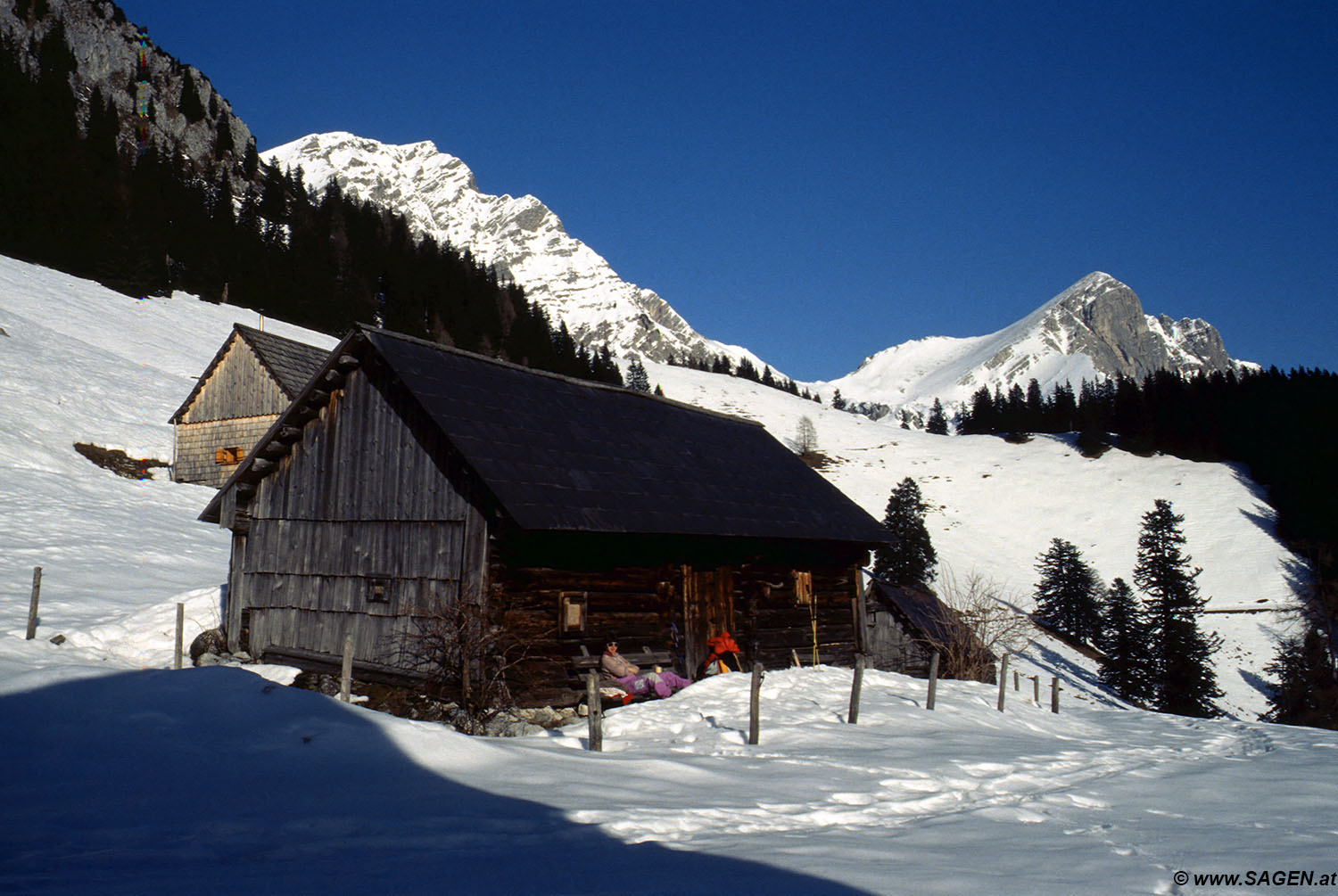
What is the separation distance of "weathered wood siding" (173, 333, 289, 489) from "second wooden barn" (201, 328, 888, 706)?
18.5 m

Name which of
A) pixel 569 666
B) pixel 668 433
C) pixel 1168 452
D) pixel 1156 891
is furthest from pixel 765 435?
pixel 1168 452

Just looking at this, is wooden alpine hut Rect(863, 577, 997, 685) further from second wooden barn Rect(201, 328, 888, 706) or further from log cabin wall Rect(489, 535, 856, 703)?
second wooden barn Rect(201, 328, 888, 706)

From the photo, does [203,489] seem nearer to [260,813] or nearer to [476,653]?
[476,653]

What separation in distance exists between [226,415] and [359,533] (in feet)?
78.7

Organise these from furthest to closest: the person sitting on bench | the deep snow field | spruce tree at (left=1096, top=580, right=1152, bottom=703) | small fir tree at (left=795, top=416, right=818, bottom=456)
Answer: small fir tree at (left=795, top=416, right=818, bottom=456), spruce tree at (left=1096, top=580, right=1152, bottom=703), the person sitting on bench, the deep snow field

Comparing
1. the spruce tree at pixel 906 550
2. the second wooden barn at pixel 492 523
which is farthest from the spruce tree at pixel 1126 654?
the second wooden barn at pixel 492 523

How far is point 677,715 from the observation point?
521 inches

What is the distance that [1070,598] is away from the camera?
1907 inches

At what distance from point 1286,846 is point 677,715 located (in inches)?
320

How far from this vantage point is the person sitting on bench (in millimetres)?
14827

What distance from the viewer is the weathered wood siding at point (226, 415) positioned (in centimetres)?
3472

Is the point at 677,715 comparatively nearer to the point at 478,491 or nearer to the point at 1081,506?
the point at 478,491

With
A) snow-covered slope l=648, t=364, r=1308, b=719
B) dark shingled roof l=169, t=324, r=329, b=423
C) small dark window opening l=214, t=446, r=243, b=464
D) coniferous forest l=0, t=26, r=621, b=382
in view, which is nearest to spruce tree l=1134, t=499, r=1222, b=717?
snow-covered slope l=648, t=364, r=1308, b=719

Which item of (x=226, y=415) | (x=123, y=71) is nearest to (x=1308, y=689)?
(x=226, y=415)
